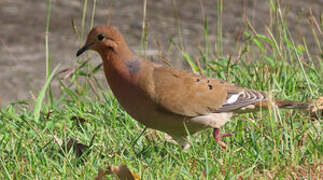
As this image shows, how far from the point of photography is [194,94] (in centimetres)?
462

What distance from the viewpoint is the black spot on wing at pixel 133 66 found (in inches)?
175

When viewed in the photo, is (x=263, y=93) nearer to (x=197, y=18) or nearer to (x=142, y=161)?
(x=142, y=161)

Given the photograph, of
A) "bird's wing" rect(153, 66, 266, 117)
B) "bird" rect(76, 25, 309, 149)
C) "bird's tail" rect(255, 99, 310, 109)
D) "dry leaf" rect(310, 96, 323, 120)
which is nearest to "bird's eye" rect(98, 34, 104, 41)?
"bird" rect(76, 25, 309, 149)

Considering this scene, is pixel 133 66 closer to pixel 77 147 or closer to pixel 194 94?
pixel 194 94

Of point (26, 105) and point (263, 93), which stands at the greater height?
point (263, 93)

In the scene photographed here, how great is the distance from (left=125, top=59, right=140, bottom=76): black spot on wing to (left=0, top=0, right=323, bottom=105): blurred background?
2491 mm

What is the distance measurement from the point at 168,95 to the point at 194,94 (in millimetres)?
243

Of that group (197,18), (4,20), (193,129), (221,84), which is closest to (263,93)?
(221,84)

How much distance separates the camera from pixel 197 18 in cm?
812

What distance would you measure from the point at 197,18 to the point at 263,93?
342cm

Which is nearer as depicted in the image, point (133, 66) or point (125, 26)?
point (133, 66)

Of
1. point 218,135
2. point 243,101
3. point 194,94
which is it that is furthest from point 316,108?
point 194,94

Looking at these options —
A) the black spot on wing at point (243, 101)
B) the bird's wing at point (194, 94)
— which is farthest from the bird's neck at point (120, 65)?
the black spot on wing at point (243, 101)

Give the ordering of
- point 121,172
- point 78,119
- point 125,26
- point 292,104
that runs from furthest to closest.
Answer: point 125,26
point 78,119
point 292,104
point 121,172
